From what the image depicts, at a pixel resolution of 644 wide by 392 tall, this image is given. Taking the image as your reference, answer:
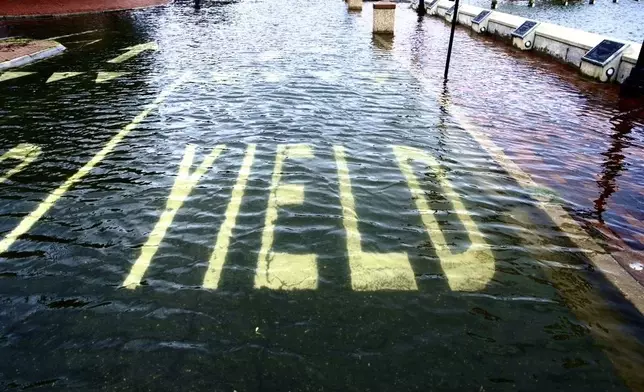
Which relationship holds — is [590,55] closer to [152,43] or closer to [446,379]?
[446,379]

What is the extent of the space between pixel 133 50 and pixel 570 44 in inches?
622

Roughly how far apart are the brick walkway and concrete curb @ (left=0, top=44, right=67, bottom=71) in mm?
12999

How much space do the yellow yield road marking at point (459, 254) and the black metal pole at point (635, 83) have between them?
7.30 m

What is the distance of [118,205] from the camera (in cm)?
590

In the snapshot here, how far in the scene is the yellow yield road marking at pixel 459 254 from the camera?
176 inches

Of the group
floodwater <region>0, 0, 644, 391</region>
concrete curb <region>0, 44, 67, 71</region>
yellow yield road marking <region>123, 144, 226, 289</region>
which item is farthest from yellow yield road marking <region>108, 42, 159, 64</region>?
yellow yield road marking <region>123, 144, 226, 289</region>

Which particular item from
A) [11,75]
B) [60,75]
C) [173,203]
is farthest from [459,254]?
[11,75]

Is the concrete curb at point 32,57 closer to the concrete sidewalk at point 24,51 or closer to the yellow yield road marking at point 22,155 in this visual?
the concrete sidewalk at point 24,51

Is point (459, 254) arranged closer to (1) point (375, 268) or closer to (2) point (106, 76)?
(1) point (375, 268)

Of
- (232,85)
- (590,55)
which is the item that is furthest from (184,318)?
(590,55)

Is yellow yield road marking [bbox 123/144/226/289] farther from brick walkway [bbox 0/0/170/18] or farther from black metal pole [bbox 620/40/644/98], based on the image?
brick walkway [bbox 0/0/170/18]

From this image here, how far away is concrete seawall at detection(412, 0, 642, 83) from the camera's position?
11.8 m

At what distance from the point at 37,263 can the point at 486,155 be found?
6788mm

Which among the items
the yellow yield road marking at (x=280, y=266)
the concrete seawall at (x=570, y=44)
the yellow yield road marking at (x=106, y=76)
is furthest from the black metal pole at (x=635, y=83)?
the yellow yield road marking at (x=106, y=76)
